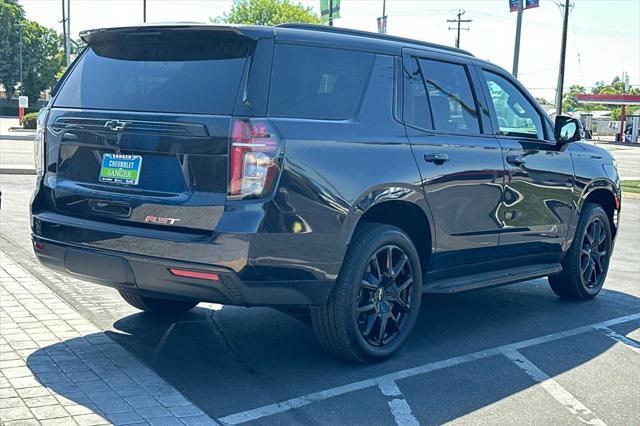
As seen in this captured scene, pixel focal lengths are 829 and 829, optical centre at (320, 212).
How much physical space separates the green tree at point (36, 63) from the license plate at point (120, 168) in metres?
85.7

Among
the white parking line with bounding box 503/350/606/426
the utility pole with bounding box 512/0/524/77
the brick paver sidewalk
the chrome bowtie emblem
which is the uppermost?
the utility pole with bounding box 512/0/524/77

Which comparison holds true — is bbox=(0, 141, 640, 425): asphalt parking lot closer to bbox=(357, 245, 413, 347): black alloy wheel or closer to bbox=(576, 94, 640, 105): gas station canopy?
bbox=(357, 245, 413, 347): black alloy wheel

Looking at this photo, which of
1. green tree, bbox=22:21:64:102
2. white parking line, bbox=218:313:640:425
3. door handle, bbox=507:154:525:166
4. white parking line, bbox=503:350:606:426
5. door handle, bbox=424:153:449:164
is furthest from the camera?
green tree, bbox=22:21:64:102

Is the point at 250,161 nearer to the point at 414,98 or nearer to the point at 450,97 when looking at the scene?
the point at 414,98

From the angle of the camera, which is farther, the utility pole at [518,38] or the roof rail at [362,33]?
the utility pole at [518,38]

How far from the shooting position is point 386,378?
4973mm

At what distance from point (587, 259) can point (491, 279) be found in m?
1.85

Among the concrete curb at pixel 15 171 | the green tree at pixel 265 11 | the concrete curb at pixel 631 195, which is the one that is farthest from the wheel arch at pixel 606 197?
the green tree at pixel 265 11

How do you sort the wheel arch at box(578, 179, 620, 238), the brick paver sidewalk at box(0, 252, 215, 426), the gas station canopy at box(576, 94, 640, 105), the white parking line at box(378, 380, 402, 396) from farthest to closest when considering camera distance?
the gas station canopy at box(576, 94, 640, 105)
the wheel arch at box(578, 179, 620, 238)
the white parking line at box(378, 380, 402, 396)
the brick paver sidewalk at box(0, 252, 215, 426)

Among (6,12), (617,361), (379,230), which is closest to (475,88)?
(379,230)

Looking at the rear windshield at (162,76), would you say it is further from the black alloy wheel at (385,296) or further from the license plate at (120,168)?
the black alloy wheel at (385,296)

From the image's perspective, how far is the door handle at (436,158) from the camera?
538 centimetres

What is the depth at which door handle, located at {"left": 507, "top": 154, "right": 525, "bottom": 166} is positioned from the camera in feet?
20.3

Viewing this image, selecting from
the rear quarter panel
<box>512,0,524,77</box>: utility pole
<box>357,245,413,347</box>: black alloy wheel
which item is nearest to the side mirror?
the rear quarter panel
